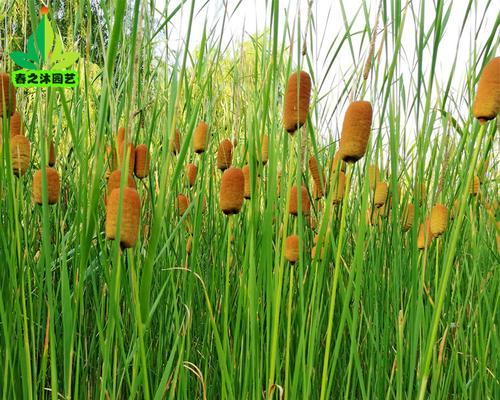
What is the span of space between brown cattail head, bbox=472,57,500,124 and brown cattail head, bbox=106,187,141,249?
387mm

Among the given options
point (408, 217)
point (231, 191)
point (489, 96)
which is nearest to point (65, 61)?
point (231, 191)

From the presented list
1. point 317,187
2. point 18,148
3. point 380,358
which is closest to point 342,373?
point 380,358

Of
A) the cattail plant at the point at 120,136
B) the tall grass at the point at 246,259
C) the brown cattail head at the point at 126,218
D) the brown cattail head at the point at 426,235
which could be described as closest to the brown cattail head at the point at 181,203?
the tall grass at the point at 246,259

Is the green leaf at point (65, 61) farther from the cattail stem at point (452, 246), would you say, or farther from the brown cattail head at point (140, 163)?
the cattail stem at point (452, 246)

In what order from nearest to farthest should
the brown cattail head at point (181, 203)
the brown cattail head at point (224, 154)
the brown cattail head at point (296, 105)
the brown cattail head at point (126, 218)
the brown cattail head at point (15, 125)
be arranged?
the brown cattail head at point (126, 218) → the brown cattail head at point (296, 105) → the brown cattail head at point (15, 125) → the brown cattail head at point (224, 154) → the brown cattail head at point (181, 203)

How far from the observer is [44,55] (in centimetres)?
87

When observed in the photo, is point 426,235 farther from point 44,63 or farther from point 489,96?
point 44,63

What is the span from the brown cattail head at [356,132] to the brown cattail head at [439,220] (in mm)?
344

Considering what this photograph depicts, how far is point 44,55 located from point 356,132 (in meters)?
0.52

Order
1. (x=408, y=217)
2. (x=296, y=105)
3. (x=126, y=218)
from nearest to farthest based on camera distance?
(x=126, y=218)
(x=296, y=105)
(x=408, y=217)

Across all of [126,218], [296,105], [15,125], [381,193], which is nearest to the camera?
[126,218]

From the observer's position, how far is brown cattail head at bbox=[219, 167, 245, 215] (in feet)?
2.54

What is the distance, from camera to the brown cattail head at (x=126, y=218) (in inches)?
23.1

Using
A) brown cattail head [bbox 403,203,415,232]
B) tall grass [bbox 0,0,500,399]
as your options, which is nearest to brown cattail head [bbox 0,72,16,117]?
tall grass [bbox 0,0,500,399]
